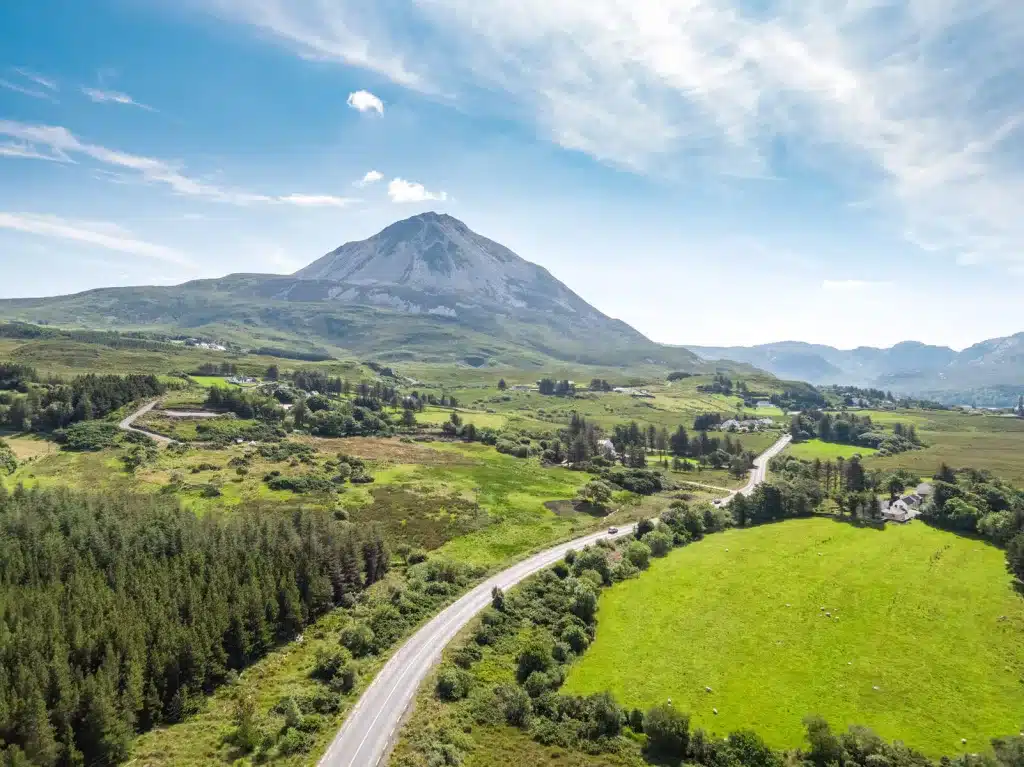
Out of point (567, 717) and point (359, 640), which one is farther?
point (359, 640)

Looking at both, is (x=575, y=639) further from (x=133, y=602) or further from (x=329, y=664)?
(x=133, y=602)

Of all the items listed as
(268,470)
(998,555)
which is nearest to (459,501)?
(268,470)

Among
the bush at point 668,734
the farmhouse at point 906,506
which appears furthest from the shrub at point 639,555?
the farmhouse at point 906,506

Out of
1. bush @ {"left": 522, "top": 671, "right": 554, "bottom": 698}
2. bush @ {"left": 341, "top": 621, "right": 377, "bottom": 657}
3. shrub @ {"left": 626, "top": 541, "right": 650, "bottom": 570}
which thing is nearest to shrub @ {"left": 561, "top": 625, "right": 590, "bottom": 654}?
bush @ {"left": 522, "top": 671, "right": 554, "bottom": 698}

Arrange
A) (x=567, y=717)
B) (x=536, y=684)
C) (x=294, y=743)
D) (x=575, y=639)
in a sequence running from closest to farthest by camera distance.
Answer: (x=294, y=743), (x=567, y=717), (x=536, y=684), (x=575, y=639)

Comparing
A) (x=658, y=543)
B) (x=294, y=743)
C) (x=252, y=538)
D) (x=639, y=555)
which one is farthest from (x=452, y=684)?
(x=658, y=543)

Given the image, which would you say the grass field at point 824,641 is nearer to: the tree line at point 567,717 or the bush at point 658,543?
the bush at point 658,543

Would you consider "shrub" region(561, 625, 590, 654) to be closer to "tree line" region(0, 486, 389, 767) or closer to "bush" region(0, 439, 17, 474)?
"tree line" region(0, 486, 389, 767)
